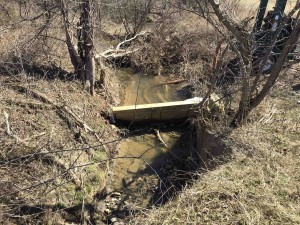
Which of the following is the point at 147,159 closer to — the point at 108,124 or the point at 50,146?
the point at 108,124

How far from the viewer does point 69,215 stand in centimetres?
589

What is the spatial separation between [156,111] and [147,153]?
1239 millimetres

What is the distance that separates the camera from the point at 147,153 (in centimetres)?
792

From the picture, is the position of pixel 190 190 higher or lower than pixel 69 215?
higher

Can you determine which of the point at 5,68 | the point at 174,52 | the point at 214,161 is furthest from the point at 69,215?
the point at 174,52

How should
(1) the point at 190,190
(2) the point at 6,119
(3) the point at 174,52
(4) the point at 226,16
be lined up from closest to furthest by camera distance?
(1) the point at 190,190 → (4) the point at 226,16 → (2) the point at 6,119 → (3) the point at 174,52

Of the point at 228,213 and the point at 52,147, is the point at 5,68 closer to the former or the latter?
the point at 52,147

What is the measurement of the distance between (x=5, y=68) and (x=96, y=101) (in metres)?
2.25

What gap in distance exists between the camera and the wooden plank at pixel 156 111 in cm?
853

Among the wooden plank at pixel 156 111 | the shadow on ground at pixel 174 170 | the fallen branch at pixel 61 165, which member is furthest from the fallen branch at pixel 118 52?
the fallen branch at pixel 61 165

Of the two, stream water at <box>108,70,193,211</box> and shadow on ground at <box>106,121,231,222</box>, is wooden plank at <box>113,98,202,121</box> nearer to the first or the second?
stream water at <box>108,70,193,211</box>

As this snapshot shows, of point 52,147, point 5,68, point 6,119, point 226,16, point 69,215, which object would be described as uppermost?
point 226,16

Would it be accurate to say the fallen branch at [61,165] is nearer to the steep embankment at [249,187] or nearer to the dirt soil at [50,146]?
the dirt soil at [50,146]

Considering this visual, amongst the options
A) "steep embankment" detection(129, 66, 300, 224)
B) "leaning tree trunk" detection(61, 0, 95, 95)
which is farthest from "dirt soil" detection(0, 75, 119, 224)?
"steep embankment" detection(129, 66, 300, 224)
